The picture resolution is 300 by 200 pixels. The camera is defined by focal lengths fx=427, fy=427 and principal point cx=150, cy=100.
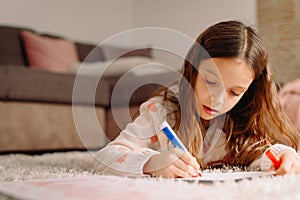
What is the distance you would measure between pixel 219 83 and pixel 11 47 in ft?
5.79

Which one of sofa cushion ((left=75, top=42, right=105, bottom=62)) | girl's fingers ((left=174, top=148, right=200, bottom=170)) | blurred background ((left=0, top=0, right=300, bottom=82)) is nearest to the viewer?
girl's fingers ((left=174, top=148, right=200, bottom=170))

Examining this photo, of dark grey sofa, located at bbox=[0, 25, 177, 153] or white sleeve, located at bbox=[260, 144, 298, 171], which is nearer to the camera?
white sleeve, located at bbox=[260, 144, 298, 171]

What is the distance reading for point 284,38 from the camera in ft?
4.91

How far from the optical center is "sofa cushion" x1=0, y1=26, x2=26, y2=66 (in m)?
2.30

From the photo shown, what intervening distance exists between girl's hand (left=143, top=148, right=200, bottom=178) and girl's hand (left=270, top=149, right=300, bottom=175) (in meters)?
0.15

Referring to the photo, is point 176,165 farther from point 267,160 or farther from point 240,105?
point 240,105

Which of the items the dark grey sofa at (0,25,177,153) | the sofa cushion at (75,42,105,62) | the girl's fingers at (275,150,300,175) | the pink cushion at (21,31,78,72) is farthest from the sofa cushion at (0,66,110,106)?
the girl's fingers at (275,150,300,175)

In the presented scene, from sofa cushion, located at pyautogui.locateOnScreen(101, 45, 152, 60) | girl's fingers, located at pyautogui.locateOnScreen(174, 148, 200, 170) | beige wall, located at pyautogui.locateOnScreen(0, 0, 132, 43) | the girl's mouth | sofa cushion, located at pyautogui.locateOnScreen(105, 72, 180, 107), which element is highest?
the girl's mouth

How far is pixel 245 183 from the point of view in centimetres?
62

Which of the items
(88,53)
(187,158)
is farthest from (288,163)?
(88,53)

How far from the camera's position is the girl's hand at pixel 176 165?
0.72 meters

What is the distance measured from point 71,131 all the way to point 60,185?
126 centimetres

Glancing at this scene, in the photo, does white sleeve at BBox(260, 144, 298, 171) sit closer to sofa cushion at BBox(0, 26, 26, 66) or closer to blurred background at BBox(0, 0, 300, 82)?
blurred background at BBox(0, 0, 300, 82)

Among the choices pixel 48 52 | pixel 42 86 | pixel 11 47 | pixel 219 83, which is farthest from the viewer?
pixel 48 52
